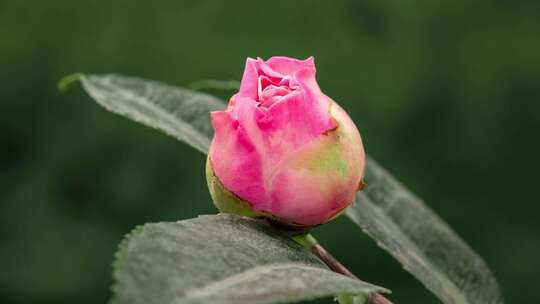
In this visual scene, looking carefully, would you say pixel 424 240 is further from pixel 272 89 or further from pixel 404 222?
pixel 272 89

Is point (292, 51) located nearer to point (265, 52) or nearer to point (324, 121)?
point (265, 52)

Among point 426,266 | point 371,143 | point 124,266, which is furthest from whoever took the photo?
point 371,143

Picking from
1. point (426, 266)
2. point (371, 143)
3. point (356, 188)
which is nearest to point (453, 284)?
→ point (426, 266)

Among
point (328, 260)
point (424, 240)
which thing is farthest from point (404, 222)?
point (328, 260)

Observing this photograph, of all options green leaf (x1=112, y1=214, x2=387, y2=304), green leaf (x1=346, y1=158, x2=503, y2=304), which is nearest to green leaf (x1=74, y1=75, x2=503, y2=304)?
green leaf (x1=346, y1=158, x2=503, y2=304)

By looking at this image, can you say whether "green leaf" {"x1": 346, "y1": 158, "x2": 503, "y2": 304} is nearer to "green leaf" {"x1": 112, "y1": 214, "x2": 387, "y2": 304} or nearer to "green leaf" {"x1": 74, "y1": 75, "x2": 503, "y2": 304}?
"green leaf" {"x1": 74, "y1": 75, "x2": 503, "y2": 304}

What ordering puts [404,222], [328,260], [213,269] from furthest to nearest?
[404,222] → [328,260] → [213,269]

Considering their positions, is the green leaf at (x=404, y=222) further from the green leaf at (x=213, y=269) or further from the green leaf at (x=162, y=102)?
the green leaf at (x=213, y=269)
